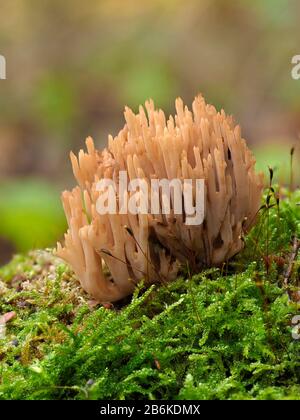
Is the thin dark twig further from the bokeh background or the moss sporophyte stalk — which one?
the bokeh background

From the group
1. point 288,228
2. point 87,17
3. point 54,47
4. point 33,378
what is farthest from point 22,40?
point 33,378

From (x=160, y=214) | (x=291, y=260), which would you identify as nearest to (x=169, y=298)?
(x=160, y=214)

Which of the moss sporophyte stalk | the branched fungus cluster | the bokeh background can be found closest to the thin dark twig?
the moss sporophyte stalk

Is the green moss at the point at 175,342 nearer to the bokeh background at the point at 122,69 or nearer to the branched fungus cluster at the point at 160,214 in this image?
the branched fungus cluster at the point at 160,214

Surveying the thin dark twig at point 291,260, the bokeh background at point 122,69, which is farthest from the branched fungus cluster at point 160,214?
the bokeh background at point 122,69

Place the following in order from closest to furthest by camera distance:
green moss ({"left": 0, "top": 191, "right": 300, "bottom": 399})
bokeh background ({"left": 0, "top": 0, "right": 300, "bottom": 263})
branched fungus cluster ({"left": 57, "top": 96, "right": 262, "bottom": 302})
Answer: green moss ({"left": 0, "top": 191, "right": 300, "bottom": 399}) → branched fungus cluster ({"left": 57, "top": 96, "right": 262, "bottom": 302}) → bokeh background ({"left": 0, "top": 0, "right": 300, "bottom": 263})
